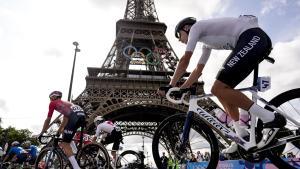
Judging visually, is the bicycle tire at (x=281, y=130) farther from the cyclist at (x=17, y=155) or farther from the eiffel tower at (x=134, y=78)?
the eiffel tower at (x=134, y=78)

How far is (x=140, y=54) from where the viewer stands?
148ft

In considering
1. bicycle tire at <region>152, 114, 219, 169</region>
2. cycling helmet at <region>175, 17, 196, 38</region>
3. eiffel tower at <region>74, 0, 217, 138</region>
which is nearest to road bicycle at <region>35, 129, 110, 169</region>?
bicycle tire at <region>152, 114, 219, 169</region>

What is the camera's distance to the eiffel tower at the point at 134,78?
33.8 metres

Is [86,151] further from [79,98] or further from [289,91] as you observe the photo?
[79,98]

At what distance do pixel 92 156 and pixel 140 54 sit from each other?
1491 inches

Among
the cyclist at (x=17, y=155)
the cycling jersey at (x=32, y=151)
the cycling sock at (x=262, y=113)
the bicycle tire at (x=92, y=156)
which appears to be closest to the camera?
the cycling sock at (x=262, y=113)

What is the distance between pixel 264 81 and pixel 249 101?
361mm

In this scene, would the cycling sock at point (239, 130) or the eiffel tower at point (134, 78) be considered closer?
the cycling sock at point (239, 130)

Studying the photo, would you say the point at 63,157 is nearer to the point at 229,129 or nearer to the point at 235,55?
the point at 229,129

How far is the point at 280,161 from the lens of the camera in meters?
3.94

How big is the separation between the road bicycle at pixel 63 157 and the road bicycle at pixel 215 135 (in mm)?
3322

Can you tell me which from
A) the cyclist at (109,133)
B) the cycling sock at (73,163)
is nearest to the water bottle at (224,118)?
the cycling sock at (73,163)

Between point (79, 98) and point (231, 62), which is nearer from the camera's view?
point (231, 62)

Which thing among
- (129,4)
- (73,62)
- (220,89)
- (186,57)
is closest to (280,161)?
(220,89)
